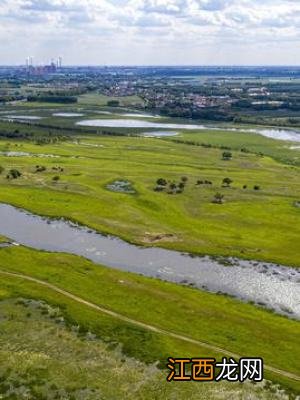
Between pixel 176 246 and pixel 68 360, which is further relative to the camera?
pixel 176 246

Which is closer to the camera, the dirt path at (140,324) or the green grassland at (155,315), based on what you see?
the dirt path at (140,324)

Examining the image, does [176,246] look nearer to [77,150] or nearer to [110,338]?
[110,338]

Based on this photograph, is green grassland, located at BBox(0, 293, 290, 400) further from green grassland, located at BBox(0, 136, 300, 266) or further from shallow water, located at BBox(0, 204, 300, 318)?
green grassland, located at BBox(0, 136, 300, 266)

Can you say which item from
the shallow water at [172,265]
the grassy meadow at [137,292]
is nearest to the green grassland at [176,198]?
the grassy meadow at [137,292]

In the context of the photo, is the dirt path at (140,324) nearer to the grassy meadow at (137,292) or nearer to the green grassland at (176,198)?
the grassy meadow at (137,292)

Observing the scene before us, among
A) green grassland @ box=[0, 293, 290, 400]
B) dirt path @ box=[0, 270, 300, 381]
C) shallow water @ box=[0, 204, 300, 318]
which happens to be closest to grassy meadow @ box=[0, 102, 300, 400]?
green grassland @ box=[0, 293, 290, 400]

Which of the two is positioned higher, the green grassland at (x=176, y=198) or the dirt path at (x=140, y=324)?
the green grassland at (x=176, y=198)

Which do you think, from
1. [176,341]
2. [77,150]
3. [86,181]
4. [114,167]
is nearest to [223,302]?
[176,341]

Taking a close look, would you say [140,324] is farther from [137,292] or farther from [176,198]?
[176,198]
